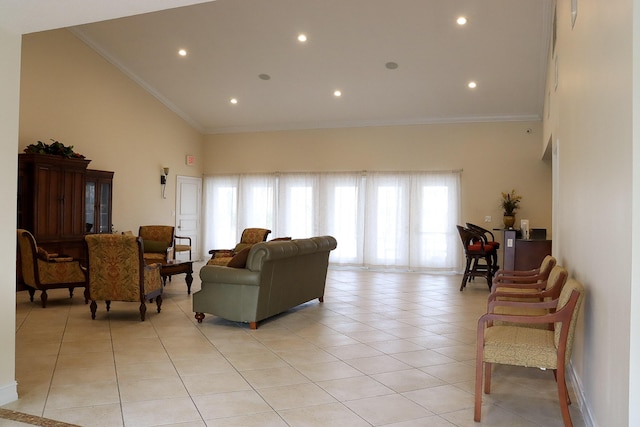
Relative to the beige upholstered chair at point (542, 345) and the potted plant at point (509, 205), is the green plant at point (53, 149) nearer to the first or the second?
the beige upholstered chair at point (542, 345)

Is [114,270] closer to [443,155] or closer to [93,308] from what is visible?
[93,308]

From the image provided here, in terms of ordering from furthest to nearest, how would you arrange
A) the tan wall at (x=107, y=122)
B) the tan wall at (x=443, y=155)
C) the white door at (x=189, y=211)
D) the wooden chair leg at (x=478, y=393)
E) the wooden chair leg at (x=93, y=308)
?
the white door at (x=189, y=211) < the tan wall at (x=443, y=155) < the tan wall at (x=107, y=122) < the wooden chair leg at (x=93, y=308) < the wooden chair leg at (x=478, y=393)

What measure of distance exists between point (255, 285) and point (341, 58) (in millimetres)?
4607

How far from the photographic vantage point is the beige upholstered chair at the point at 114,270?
5.30 metres

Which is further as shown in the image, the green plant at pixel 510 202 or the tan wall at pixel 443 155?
the tan wall at pixel 443 155

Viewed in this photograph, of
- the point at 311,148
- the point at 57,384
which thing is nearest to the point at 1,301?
the point at 57,384

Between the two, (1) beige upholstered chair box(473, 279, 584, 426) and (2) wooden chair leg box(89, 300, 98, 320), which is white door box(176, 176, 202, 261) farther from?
(1) beige upholstered chair box(473, 279, 584, 426)

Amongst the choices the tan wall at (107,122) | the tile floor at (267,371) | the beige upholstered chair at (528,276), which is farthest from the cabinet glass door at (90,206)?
the beige upholstered chair at (528,276)

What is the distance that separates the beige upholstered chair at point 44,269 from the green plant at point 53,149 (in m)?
1.62

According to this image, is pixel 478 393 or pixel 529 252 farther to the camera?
pixel 529 252

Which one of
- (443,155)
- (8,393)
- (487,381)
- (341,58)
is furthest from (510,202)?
(8,393)

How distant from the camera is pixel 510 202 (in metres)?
9.38

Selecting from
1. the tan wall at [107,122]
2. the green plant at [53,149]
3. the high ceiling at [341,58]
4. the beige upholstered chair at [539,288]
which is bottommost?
the beige upholstered chair at [539,288]

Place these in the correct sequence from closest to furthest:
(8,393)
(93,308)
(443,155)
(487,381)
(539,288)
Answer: (8,393)
(487,381)
(539,288)
(93,308)
(443,155)
